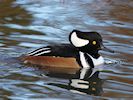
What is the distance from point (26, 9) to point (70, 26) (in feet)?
8.06

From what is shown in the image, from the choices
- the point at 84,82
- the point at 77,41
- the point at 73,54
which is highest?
the point at 77,41

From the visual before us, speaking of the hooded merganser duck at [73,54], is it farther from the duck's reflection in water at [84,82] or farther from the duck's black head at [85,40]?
the duck's reflection in water at [84,82]

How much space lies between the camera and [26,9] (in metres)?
17.2

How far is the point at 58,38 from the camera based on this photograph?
45.6 ft

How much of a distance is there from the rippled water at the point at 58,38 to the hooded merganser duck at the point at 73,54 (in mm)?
244

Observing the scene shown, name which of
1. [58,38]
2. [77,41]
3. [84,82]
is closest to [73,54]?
[77,41]

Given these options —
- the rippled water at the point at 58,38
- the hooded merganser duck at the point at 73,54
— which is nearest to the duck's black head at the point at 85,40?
the hooded merganser duck at the point at 73,54


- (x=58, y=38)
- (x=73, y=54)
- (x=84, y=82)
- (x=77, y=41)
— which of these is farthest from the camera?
(x=58, y=38)

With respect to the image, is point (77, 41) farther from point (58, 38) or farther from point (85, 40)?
point (58, 38)

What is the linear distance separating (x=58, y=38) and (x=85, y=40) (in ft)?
6.83

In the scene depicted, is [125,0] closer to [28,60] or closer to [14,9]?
[14,9]

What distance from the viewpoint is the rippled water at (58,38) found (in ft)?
32.9

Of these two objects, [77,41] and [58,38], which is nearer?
[77,41]

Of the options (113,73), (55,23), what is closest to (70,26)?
(55,23)
